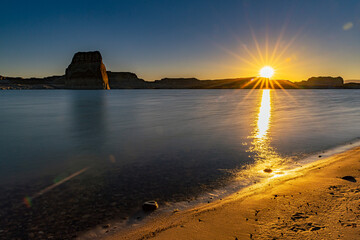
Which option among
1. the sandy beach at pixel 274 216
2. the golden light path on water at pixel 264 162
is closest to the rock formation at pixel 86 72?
the golden light path on water at pixel 264 162

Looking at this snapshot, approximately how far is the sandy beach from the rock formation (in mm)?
194523

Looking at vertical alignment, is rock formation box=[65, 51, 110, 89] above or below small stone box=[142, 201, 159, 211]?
above

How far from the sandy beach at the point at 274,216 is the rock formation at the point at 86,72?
19452 cm

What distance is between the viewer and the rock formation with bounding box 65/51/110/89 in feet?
609

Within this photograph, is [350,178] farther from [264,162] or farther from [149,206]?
[149,206]

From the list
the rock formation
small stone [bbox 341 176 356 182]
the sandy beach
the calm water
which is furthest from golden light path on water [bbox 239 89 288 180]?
the rock formation

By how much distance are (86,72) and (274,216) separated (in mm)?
200930

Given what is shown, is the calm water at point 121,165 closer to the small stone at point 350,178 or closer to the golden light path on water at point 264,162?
the golden light path on water at point 264,162

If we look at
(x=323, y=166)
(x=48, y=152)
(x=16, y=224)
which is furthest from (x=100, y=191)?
(x=323, y=166)

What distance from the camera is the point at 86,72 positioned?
18575cm

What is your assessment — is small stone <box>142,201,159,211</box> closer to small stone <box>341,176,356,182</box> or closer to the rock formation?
small stone <box>341,176,356,182</box>

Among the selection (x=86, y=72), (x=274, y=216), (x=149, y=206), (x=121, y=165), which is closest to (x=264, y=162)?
(x=274, y=216)

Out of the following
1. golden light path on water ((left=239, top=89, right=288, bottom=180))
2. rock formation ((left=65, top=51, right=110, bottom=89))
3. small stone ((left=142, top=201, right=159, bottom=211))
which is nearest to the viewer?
small stone ((left=142, top=201, right=159, bottom=211))

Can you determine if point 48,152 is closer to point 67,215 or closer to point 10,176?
point 10,176
